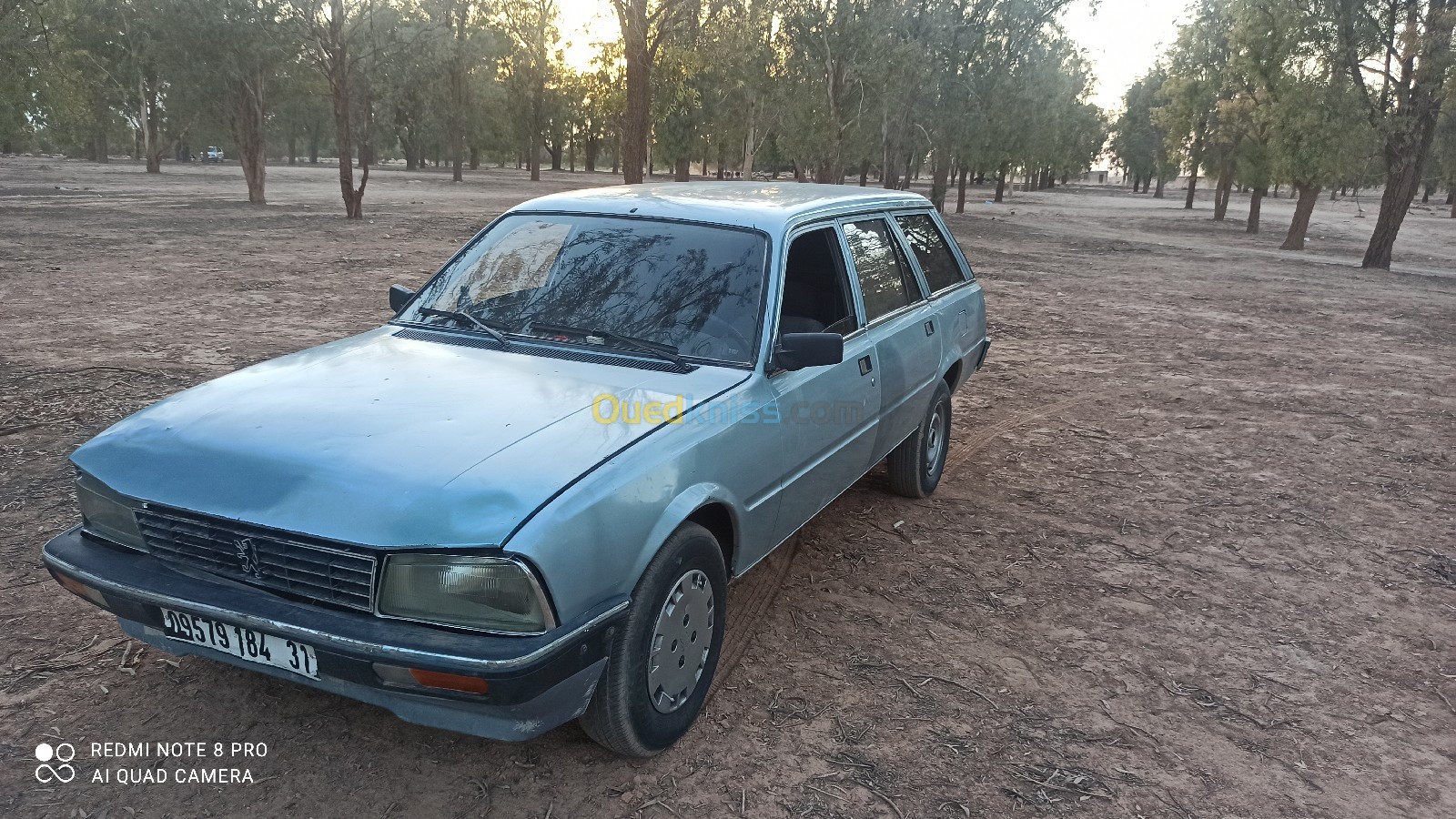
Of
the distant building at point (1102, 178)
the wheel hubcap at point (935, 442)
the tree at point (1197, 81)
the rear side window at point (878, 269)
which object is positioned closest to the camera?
the rear side window at point (878, 269)

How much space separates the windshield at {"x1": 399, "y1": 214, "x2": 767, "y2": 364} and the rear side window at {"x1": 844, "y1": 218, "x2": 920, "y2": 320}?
0.81 m

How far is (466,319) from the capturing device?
372 centimetres

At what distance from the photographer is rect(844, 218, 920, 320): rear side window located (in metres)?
4.41

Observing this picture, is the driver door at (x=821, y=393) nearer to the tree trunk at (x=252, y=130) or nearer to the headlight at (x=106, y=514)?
the headlight at (x=106, y=514)

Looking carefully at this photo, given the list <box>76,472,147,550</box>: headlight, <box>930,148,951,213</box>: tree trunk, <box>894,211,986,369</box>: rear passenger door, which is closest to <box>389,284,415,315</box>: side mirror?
<box>76,472,147,550</box>: headlight

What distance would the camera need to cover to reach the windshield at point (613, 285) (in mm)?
3527

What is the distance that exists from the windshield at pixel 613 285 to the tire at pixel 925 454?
1837mm

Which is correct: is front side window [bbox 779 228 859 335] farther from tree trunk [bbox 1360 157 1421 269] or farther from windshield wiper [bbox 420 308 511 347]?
tree trunk [bbox 1360 157 1421 269]

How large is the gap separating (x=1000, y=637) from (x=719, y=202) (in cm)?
228

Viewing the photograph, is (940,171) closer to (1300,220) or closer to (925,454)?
(1300,220)

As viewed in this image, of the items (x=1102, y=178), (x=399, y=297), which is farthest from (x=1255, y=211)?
(x=1102, y=178)

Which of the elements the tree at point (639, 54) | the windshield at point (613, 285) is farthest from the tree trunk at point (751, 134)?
the windshield at point (613, 285)

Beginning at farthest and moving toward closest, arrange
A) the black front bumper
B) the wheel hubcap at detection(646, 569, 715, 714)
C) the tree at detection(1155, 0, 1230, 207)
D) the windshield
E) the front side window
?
the tree at detection(1155, 0, 1230, 207) → the front side window → the windshield → the wheel hubcap at detection(646, 569, 715, 714) → the black front bumper

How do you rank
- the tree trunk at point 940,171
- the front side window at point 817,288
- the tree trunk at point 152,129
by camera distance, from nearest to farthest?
the front side window at point 817,288
the tree trunk at point 940,171
the tree trunk at point 152,129
